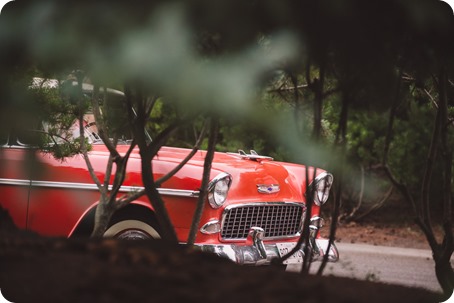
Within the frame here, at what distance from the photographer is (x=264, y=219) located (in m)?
5.11

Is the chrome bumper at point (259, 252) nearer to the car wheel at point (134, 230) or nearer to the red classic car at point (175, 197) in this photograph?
the red classic car at point (175, 197)

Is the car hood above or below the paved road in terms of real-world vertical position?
above

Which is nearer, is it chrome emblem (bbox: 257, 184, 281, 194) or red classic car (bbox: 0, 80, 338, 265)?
red classic car (bbox: 0, 80, 338, 265)

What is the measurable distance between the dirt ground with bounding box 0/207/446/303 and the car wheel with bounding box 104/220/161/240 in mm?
1519

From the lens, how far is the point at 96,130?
277cm

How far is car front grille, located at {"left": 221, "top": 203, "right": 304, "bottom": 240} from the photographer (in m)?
4.87

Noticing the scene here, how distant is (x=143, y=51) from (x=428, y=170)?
1197mm

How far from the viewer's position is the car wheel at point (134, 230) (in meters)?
3.83

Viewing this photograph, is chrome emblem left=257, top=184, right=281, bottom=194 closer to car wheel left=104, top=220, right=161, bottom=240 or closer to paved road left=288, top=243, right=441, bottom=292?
paved road left=288, top=243, right=441, bottom=292

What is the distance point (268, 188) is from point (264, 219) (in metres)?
0.29

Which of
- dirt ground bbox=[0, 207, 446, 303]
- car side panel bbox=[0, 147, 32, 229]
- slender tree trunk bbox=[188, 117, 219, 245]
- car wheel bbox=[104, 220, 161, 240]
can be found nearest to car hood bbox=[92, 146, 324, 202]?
slender tree trunk bbox=[188, 117, 219, 245]

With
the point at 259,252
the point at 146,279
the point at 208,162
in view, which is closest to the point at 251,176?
the point at 259,252

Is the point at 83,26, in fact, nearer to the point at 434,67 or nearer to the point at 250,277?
the point at 250,277

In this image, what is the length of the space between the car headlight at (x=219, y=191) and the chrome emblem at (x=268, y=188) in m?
0.28
